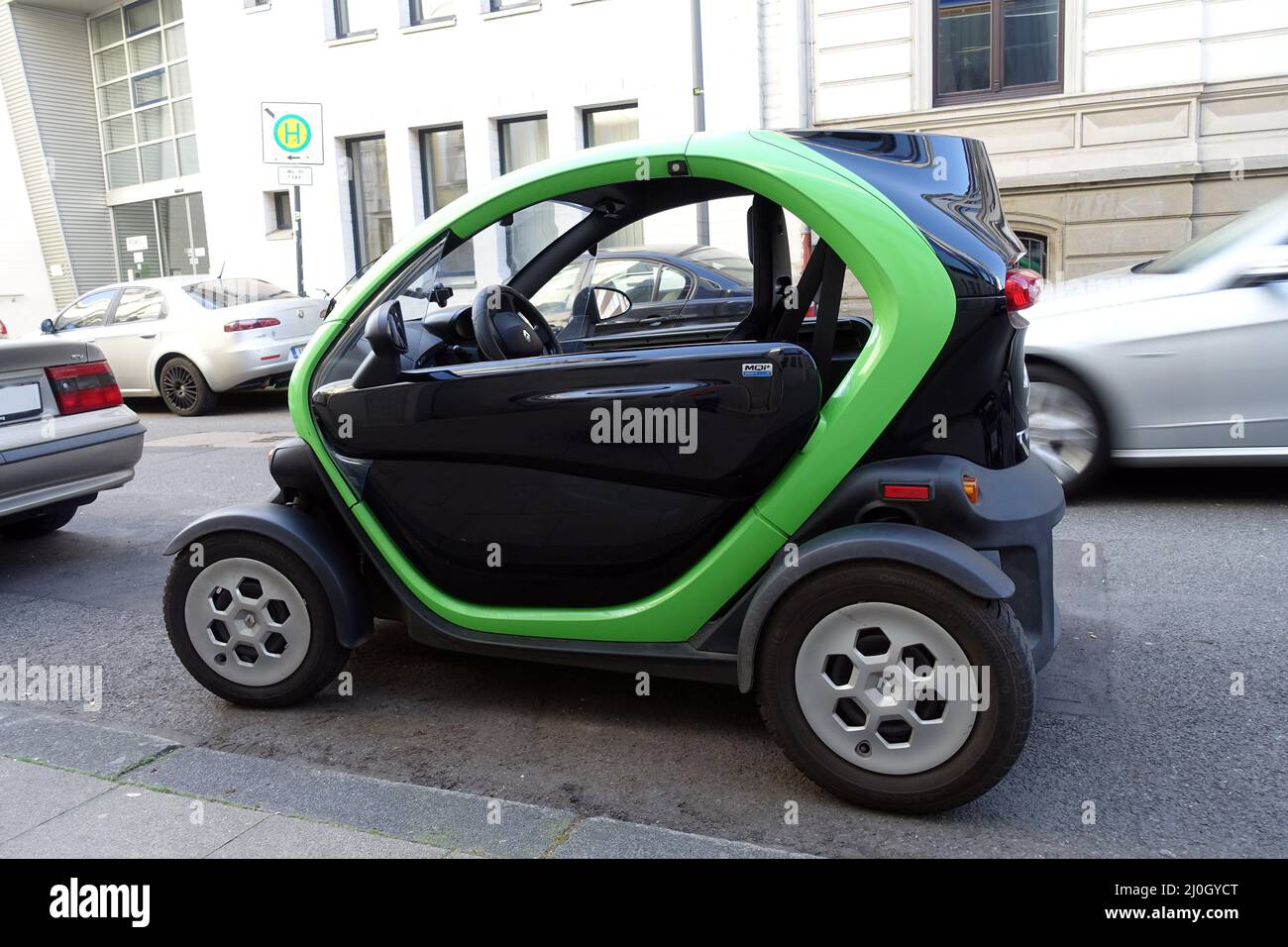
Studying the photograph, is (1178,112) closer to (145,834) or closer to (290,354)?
(290,354)

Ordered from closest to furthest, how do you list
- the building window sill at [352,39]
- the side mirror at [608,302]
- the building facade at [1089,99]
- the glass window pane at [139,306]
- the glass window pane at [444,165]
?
the side mirror at [608,302] → the glass window pane at [139,306] → the building facade at [1089,99] → the glass window pane at [444,165] → the building window sill at [352,39]

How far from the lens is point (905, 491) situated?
3027 millimetres

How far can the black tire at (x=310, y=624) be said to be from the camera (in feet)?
11.9

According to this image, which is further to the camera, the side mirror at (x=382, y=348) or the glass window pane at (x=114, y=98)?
the glass window pane at (x=114, y=98)

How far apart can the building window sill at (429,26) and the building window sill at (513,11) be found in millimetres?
680

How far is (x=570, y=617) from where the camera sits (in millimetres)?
3395

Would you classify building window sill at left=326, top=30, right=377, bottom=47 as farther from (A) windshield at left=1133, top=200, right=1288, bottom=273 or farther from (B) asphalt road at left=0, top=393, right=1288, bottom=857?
(A) windshield at left=1133, top=200, right=1288, bottom=273

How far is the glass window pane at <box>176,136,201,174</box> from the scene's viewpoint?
2170cm

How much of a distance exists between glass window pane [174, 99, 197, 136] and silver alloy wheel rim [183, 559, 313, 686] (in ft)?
Answer: 66.9

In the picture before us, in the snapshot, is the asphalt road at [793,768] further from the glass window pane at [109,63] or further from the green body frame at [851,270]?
the glass window pane at [109,63]

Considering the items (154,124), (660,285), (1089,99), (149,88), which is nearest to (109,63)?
(149,88)

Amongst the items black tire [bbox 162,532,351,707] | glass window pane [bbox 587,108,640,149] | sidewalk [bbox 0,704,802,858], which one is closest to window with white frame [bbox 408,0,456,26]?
glass window pane [bbox 587,108,640,149]

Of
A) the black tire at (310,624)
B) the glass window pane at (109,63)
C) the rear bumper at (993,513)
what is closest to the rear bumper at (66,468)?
the black tire at (310,624)

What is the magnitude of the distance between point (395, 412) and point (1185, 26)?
12.5m
